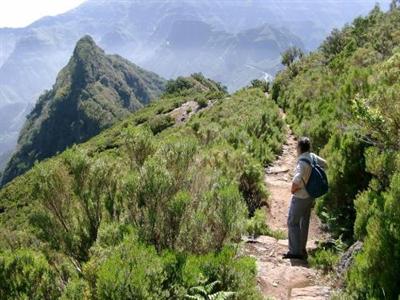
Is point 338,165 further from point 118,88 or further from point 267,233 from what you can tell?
point 118,88

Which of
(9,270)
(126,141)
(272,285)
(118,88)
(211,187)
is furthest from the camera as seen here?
(118,88)

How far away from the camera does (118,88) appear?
196375 millimetres

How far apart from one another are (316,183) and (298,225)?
2.44 ft

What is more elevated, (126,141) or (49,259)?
(126,141)

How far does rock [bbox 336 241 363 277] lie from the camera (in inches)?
250

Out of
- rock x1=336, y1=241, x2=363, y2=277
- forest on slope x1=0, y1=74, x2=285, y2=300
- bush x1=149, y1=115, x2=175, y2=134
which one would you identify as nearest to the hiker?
rock x1=336, y1=241, x2=363, y2=277

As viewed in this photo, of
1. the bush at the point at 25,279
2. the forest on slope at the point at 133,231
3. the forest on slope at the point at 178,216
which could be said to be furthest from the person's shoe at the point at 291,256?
the bush at the point at 25,279

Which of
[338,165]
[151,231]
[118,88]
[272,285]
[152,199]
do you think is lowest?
[272,285]

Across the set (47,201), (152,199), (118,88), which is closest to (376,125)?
(152,199)

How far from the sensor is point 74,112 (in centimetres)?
16812

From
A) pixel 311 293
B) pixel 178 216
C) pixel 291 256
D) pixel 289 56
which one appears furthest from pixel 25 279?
pixel 289 56

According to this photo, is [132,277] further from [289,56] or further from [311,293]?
[289,56]

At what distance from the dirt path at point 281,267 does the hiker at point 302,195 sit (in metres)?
0.25

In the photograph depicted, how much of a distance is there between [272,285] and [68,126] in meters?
166
